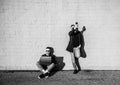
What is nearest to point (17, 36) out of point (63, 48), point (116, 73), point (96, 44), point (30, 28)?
point (30, 28)

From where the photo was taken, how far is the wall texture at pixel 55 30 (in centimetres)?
1034

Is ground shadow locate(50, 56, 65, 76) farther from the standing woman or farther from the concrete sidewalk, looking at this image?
the standing woman

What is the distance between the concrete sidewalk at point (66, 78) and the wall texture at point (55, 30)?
1.66 ft

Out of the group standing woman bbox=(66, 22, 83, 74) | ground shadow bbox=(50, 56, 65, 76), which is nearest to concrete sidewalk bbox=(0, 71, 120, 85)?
ground shadow bbox=(50, 56, 65, 76)

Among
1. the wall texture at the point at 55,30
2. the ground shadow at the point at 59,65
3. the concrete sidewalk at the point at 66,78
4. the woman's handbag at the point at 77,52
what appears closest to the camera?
the concrete sidewalk at the point at 66,78

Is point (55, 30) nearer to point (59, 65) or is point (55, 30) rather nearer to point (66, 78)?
point (59, 65)

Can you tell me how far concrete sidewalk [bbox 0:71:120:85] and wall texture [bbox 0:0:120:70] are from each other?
505 mm

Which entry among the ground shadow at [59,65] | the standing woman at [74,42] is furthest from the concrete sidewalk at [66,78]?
the standing woman at [74,42]

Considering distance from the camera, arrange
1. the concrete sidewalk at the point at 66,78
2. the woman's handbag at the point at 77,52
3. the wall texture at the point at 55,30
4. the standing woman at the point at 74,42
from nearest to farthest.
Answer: the concrete sidewalk at the point at 66,78, the standing woman at the point at 74,42, the woman's handbag at the point at 77,52, the wall texture at the point at 55,30

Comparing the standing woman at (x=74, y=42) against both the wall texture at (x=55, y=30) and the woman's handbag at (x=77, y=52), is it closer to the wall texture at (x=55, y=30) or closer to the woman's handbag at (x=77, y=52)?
the woman's handbag at (x=77, y=52)

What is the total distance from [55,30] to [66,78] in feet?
7.62

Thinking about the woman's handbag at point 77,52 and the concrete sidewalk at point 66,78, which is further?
the woman's handbag at point 77,52

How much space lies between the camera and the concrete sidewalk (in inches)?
345

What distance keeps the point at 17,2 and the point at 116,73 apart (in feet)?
17.7
